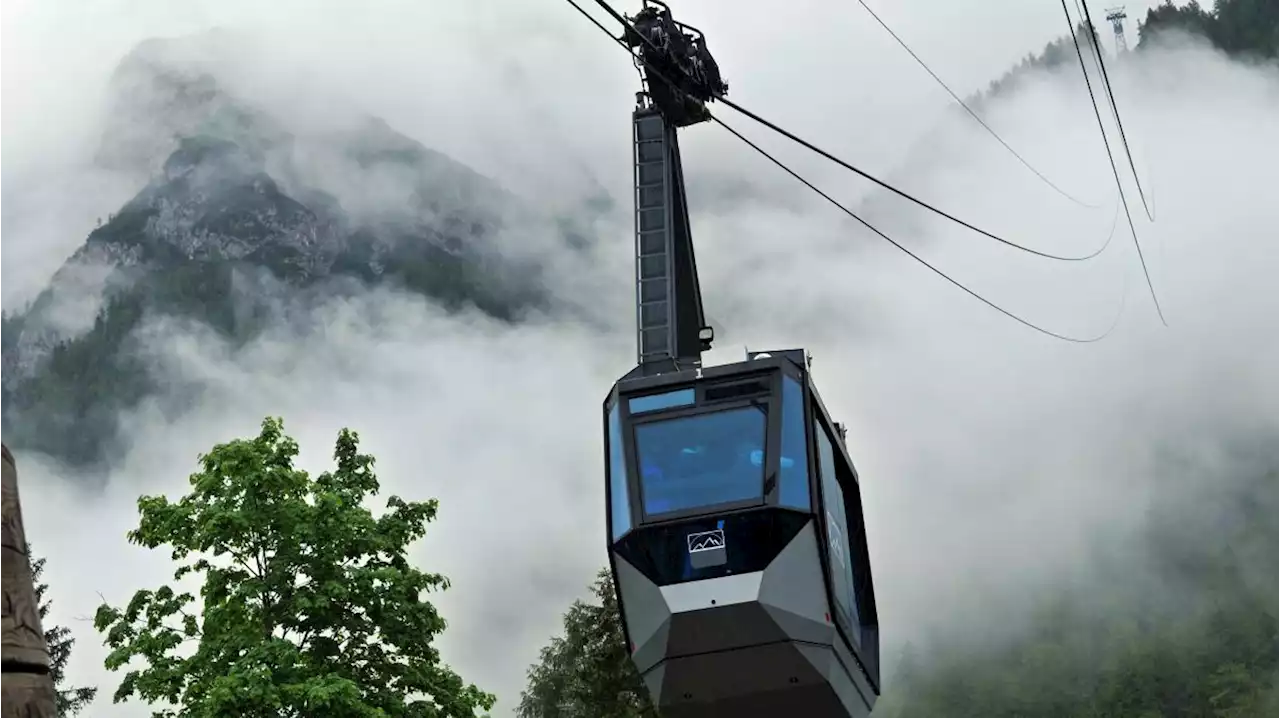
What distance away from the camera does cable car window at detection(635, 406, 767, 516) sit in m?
17.5

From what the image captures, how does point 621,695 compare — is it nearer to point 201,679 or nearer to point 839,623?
point 201,679

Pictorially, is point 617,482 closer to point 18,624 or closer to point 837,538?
point 837,538

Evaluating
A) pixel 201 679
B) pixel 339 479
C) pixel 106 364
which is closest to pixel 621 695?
pixel 339 479

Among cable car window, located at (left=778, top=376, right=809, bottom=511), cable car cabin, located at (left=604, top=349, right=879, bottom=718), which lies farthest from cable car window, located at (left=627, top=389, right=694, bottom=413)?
cable car window, located at (left=778, top=376, right=809, bottom=511)

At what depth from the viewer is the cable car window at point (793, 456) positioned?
1719 cm

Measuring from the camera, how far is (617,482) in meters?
18.2

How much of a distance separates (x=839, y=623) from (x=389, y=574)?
707cm

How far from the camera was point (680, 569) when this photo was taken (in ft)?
56.6

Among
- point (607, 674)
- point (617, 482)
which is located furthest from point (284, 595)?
point (607, 674)

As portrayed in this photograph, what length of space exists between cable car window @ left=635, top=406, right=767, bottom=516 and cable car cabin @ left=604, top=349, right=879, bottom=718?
0.02 meters

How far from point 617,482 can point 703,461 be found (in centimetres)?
112

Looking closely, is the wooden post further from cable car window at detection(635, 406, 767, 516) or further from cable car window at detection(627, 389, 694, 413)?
cable car window at detection(627, 389, 694, 413)

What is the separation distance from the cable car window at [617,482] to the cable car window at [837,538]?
219 centimetres

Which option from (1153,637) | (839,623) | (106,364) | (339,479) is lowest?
(839,623)
